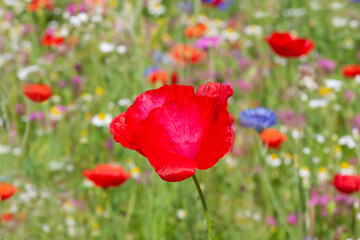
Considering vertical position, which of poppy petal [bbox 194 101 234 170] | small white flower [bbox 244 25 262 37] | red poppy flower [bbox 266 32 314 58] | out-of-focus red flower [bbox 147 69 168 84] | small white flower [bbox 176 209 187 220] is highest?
poppy petal [bbox 194 101 234 170]

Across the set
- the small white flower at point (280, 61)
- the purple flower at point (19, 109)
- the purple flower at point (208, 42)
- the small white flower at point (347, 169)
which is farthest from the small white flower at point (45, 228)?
the small white flower at point (280, 61)

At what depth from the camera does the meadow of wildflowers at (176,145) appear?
54 centimetres

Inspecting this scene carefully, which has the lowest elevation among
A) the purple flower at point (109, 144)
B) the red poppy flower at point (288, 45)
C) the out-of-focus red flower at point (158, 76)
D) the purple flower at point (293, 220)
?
the purple flower at point (109, 144)

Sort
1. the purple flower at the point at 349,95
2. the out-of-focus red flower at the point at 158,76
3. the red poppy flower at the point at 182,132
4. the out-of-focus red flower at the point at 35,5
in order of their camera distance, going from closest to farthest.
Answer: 1. the red poppy flower at the point at 182,132
2. the out-of-focus red flower at the point at 158,76
3. the purple flower at the point at 349,95
4. the out-of-focus red flower at the point at 35,5

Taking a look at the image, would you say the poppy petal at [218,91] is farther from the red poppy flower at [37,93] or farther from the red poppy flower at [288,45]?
the red poppy flower at [37,93]

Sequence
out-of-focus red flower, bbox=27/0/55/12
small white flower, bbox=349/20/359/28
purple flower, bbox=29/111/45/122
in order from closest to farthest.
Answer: purple flower, bbox=29/111/45/122 → out-of-focus red flower, bbox=27/0/55/12 → small white flower, bbox=349/20/359/28

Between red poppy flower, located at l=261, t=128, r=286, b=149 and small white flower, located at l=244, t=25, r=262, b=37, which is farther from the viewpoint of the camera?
small white flower, located at l=244, t=25, r=262, b=37

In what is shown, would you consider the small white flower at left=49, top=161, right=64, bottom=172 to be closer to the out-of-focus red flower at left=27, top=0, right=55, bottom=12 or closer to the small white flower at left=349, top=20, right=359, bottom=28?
the out-of-focus red flower at left=27, top=0, right=55, bottom=12

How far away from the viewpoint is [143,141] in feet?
1.69

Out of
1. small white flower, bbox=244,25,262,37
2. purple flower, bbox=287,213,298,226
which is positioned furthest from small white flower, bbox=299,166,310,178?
small white flower, bbox=244,25,262,37

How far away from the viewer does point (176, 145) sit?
1.77 ft

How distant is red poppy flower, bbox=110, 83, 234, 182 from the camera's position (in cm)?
51

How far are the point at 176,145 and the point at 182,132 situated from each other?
0.02 m

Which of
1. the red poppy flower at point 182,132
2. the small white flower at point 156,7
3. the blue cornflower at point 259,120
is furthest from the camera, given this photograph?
the small white flower at point 156,7
